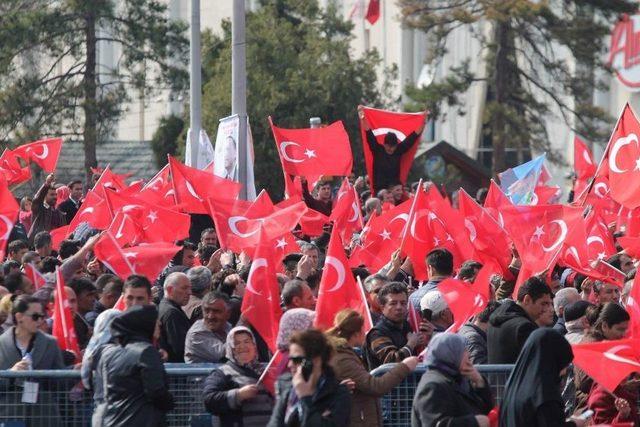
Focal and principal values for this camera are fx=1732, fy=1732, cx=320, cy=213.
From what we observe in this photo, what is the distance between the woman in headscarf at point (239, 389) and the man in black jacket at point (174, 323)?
1.78 m

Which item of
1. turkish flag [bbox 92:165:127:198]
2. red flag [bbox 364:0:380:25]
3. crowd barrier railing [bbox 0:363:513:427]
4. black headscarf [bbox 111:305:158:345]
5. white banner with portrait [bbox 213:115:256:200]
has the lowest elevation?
crowd barrier railing [bbox 0:363:513:427]

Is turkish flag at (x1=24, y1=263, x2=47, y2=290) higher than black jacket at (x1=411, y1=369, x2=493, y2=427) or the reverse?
higher

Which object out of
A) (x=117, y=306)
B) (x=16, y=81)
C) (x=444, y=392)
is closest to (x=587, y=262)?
(x=117, y=306)

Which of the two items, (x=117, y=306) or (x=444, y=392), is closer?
(x=444, y=392)

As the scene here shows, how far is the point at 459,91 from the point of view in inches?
1553

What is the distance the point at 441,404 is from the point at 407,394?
1757 mm

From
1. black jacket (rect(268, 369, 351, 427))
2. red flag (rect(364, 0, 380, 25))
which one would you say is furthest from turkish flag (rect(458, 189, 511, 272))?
red flag (rect(364, 0, 380, 25))

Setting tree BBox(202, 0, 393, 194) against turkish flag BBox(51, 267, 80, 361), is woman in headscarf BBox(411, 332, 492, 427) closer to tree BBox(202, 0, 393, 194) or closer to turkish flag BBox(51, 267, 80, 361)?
turkish flag BBox(51, 267, 80, 361)

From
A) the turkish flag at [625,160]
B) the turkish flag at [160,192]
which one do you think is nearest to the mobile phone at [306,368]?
the turkish flag at [625,160]

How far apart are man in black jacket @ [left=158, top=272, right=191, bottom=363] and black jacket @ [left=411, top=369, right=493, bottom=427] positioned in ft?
9.77

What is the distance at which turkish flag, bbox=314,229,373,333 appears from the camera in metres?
10.9

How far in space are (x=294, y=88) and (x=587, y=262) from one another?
24.7m

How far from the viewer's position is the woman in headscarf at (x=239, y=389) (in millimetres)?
9570

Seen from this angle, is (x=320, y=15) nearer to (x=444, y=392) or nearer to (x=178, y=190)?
(x=178, y=190)
